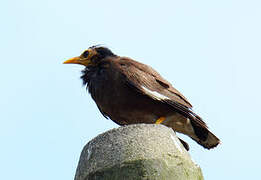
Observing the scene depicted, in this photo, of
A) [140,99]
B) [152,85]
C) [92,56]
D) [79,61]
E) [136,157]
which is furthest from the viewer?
[79,61]

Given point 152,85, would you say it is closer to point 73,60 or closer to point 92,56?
point 92,56

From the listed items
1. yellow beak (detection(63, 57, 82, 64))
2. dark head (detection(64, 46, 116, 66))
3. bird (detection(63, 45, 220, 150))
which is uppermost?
dark head (detection(64, 46, 116, 66))

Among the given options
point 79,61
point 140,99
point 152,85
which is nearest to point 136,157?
point 140,99

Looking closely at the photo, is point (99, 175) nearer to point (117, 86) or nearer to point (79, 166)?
point (79, 166)

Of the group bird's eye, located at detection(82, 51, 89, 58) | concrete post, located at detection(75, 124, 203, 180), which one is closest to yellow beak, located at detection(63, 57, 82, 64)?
bird's eye, located at detection(82, 51, 89, 58)

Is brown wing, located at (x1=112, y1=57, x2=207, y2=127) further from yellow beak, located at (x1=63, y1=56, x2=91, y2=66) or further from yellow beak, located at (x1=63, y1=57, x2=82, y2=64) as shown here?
yellow beak, located at (x1=63, y1=57, x2=82, y2=64)

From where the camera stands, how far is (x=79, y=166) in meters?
4.27

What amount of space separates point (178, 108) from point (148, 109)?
50 centimetres

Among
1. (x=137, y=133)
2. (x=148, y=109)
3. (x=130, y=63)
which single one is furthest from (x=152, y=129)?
(x=130, y=63)

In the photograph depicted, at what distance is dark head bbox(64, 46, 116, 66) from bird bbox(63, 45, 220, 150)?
1.37 ft

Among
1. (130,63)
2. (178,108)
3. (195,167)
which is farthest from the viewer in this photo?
(130,63)

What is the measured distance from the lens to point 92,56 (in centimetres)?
862

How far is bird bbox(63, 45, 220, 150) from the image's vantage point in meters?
7.46

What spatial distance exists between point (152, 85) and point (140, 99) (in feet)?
1.40
